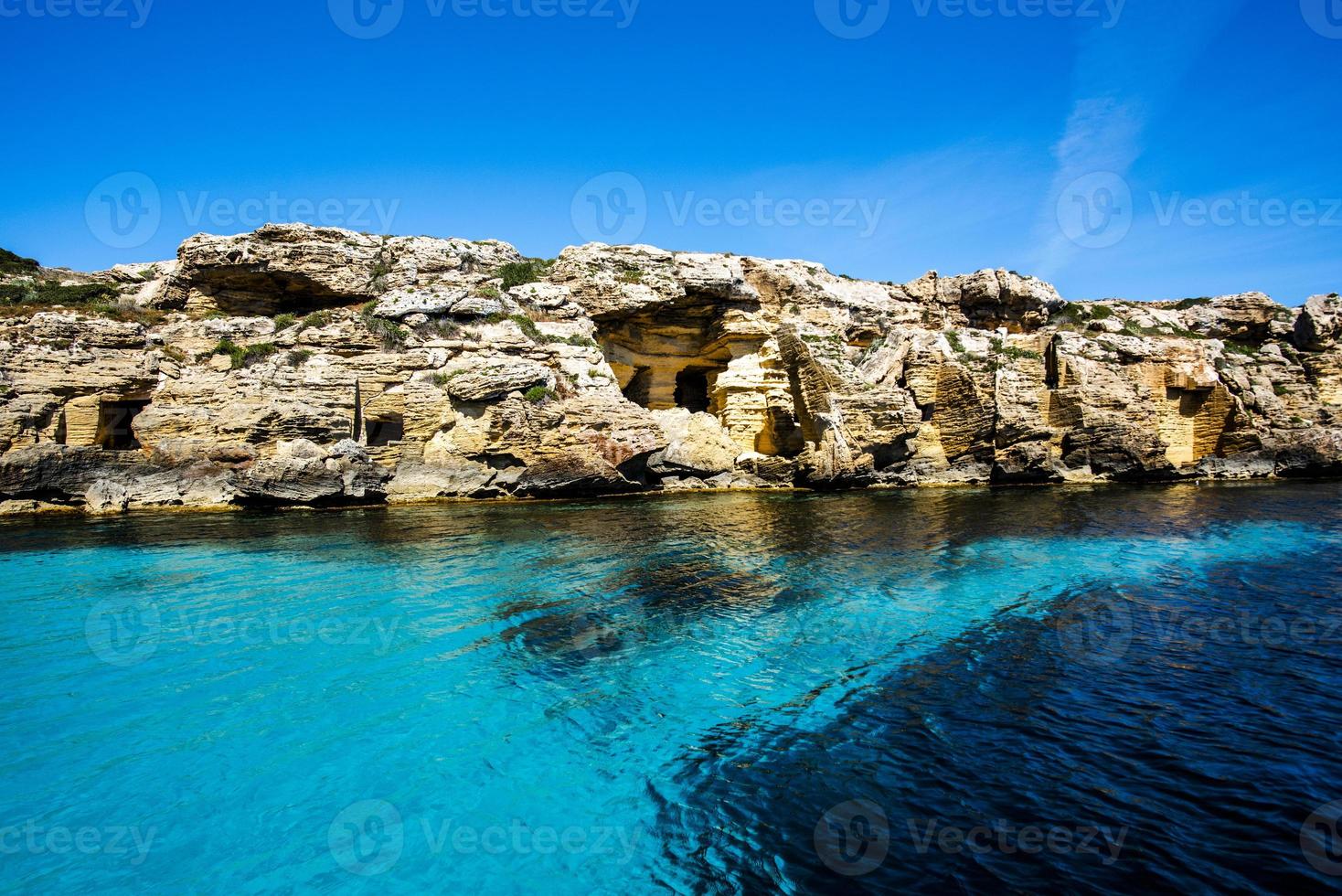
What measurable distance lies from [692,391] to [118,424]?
25860mm

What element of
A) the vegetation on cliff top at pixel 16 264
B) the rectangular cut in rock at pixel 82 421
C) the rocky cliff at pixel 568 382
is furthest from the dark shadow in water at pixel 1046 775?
the vegetation on cliff top at pixel 16 264

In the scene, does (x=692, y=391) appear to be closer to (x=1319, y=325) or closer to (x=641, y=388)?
(x=641, y=388)

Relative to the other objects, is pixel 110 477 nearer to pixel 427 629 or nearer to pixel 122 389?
pixel 122 389

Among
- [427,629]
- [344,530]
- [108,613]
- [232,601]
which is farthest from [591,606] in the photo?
[344,530]

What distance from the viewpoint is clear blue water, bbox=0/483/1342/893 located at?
3537mm

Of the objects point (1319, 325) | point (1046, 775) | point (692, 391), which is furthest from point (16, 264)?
point (1319, 325)

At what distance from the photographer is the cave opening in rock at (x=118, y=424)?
2125cm

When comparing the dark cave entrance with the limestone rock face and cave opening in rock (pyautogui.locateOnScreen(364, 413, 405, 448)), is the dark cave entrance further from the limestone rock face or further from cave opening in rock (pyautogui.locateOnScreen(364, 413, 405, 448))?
the limestone rock face

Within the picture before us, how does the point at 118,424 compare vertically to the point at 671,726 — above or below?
above

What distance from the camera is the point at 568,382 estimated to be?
24.3 meters

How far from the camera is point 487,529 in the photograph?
1499 centimetres

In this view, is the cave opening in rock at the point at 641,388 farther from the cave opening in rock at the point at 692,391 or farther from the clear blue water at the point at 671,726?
the clear blue water at the point at 671,726

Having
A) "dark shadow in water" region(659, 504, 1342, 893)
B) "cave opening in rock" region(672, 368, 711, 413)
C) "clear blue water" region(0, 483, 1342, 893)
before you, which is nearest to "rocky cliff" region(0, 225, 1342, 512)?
"cave opening in rock" region(672, 368, 711, 413)

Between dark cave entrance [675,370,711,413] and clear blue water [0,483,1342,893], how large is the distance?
25234mm
